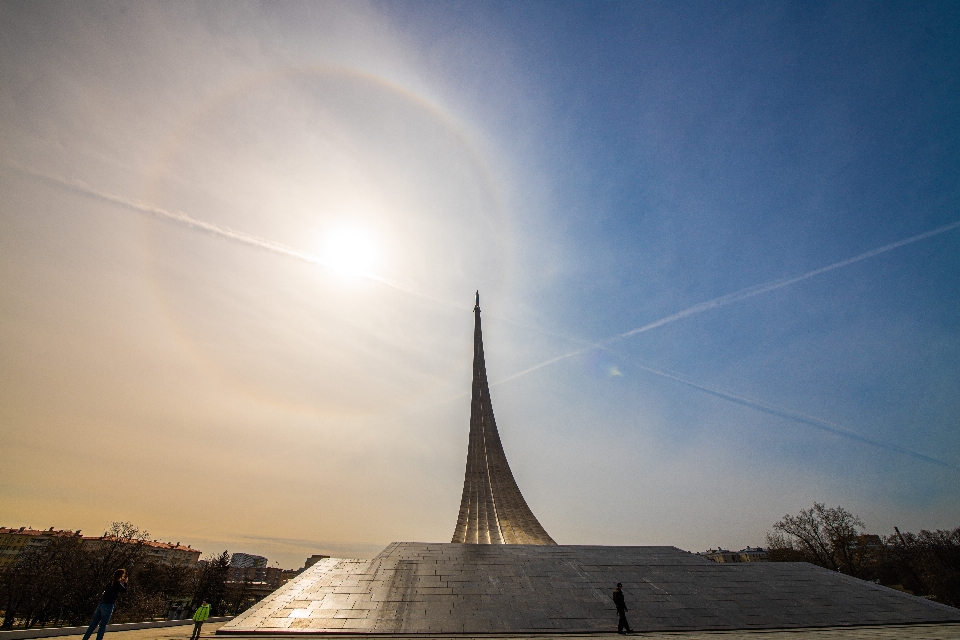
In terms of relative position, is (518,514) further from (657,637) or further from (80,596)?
(80,596)

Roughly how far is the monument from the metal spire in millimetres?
4164

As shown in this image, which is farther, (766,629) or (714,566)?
(714,566)

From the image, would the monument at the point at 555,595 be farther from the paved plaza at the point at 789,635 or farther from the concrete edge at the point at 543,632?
the paved plaza at the point at 789,635

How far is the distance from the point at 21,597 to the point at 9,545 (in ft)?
179

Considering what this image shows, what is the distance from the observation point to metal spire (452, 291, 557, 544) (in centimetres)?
1441

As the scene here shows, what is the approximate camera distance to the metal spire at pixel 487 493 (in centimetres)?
1441

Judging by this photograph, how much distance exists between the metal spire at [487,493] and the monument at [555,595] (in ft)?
13.7

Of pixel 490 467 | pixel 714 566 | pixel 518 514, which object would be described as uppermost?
pixel 490 467

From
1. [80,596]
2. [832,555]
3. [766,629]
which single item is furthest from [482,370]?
[832,555]

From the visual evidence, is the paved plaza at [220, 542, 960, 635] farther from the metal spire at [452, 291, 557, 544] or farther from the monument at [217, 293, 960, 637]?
the metal spire at [452, 291, 557, 544]

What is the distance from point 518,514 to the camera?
15.7 metres

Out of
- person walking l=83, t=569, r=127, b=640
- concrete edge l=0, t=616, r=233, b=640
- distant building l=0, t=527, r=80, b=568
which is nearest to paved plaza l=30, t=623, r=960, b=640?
concrete edge l=0, t=616, r=233, b=640

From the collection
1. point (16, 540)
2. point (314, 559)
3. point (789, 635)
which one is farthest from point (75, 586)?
point (16, 540)

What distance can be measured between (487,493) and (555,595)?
935 centimetres
